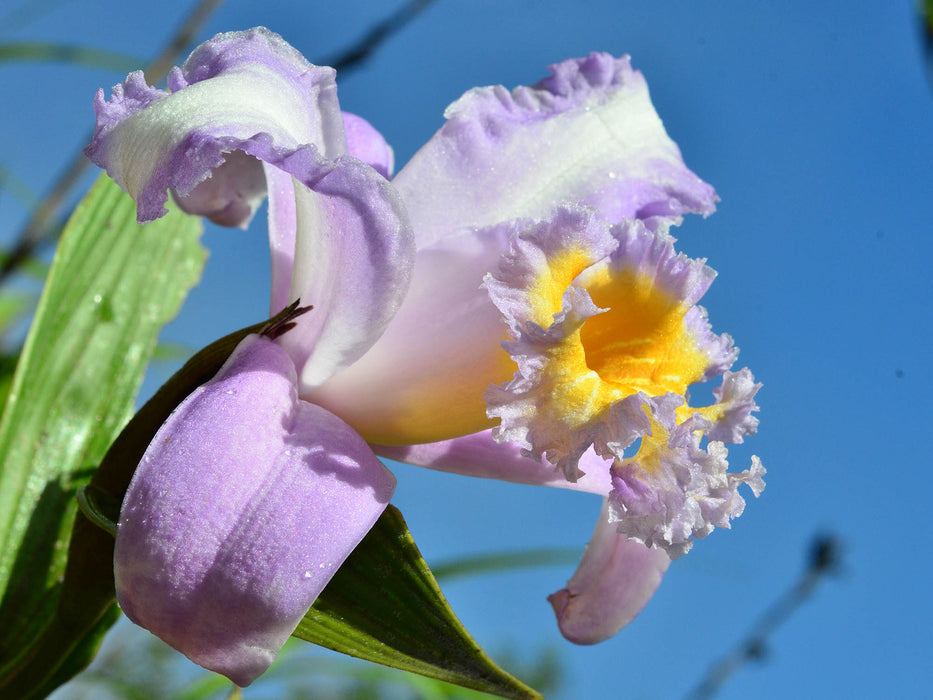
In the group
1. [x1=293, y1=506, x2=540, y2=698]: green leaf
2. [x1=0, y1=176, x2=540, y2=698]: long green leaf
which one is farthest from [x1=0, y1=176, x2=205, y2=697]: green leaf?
[x1=293, y1=506, x2=540, y2=698]: green leaf

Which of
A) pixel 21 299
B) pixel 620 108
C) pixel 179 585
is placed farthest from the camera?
pixel 21 299

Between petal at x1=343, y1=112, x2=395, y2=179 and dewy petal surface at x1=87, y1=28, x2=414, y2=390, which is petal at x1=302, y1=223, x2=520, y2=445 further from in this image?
petal at x1=343, y1=112, x2=395, y2=179

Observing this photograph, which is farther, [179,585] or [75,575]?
[75,575]

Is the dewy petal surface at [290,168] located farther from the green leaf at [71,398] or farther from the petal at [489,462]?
the green leaf at [71,398]

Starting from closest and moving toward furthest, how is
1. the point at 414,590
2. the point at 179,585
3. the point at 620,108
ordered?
the point at 179,585, the point at 414,590, the point at 620,108

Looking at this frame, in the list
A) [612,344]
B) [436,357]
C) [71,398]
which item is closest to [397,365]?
[436,357]

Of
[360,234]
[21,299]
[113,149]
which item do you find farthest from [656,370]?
[21,299]

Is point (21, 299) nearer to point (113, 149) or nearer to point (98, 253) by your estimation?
point (98, 253)

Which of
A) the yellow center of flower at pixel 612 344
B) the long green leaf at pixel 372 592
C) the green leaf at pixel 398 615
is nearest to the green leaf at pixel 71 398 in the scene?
the long green leaf at pixel 372 592
